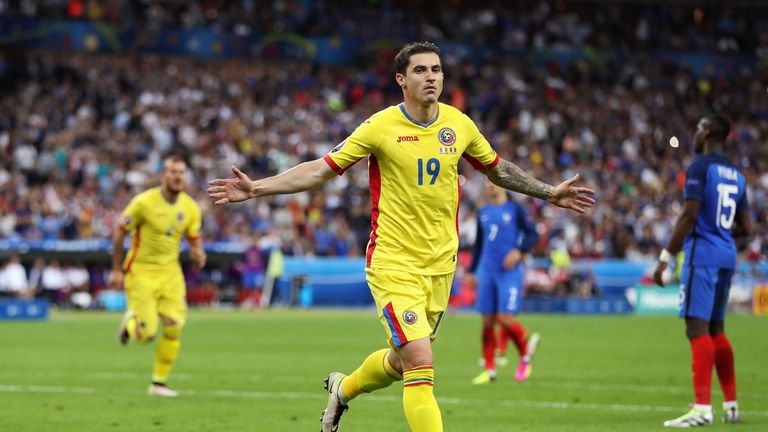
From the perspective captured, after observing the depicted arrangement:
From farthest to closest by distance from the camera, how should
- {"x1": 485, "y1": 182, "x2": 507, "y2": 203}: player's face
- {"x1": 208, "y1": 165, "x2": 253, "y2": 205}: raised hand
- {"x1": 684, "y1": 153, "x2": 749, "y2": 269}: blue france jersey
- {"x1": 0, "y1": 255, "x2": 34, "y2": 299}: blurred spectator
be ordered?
{"x1": 0, "y1": 255, "x2": 34, "y2": 299}: blurred spectator, {"x1": 485, "y1": 182, "x2": 507, "y2": 203}: player's face, {"x1": 684, "y1": 153, "x2": 749, "y2": 269}: blue france jersey, {"x1": 208, "y1": 165, "x2": 253, "y2": 205}: raised hand

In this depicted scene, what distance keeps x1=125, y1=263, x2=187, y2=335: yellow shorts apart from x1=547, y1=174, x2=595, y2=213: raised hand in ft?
23.7

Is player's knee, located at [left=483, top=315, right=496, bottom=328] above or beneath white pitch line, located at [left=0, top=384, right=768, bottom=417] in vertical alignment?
above

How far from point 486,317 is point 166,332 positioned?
184 inches

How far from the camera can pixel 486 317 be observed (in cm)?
1791

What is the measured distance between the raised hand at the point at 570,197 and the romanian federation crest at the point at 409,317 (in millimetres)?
1425

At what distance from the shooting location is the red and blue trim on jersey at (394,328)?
8.97m

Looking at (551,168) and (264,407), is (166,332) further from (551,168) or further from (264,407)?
(551,168)

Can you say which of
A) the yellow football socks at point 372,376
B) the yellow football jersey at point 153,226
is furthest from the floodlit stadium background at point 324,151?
the yellow football socks at point 372,376

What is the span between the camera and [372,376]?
981 centimetres

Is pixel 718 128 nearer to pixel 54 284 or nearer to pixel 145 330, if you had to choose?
pixel 145 330

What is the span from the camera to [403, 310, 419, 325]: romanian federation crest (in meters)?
8.98

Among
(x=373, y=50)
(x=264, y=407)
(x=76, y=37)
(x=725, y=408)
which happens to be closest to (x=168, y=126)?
(x=76, y=37)

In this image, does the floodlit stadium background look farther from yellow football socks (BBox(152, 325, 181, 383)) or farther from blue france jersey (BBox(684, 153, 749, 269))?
blue france jersey (BBox(684, 153, 749, 269))

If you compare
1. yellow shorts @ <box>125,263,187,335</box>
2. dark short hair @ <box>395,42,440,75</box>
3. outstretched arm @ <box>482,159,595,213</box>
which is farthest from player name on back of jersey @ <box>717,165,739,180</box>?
yellow shorts @ <box>125,263,187,335</box>
